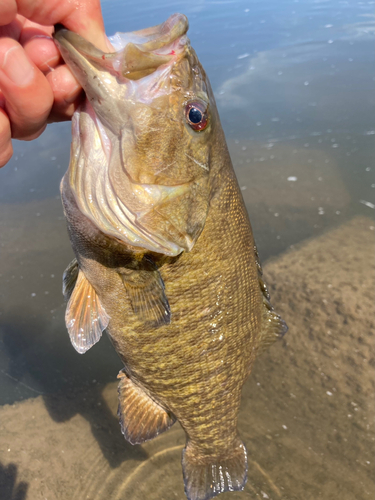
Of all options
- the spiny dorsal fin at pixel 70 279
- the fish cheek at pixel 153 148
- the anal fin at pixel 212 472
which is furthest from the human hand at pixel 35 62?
the anal fin at pixel 212 472

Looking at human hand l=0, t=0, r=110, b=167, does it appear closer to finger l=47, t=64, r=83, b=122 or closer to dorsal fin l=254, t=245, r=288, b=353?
finger l=47, t=64, r=83, b=122

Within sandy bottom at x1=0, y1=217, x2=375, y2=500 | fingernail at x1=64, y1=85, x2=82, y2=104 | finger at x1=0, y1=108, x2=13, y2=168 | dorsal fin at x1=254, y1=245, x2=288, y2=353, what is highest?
fingernail at x1=64, y1=85, x2=82, y2=104

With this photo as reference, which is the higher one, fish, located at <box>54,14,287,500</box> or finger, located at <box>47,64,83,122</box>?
finger, located at <box>47,64,83,122</box>

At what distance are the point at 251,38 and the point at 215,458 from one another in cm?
1046

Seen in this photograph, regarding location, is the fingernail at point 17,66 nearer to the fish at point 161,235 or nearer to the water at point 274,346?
the fish at point 161,235

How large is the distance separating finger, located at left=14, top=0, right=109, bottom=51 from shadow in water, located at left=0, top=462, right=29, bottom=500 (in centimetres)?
306

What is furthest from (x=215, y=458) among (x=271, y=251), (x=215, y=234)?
(x=271, y=251)

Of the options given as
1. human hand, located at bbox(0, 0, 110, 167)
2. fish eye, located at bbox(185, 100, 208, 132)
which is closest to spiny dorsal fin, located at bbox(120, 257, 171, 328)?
fish eye, located at bbox(185, 100, 208, 132)

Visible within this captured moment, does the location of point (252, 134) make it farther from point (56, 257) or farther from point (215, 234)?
point (215, 234)

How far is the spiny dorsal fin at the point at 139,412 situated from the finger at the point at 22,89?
1476 mm

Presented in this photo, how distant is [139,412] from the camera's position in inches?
91.7

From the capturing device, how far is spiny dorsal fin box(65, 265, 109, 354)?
6.13ft

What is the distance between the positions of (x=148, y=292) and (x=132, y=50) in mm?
912

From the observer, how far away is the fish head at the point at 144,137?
1368 millimetres
